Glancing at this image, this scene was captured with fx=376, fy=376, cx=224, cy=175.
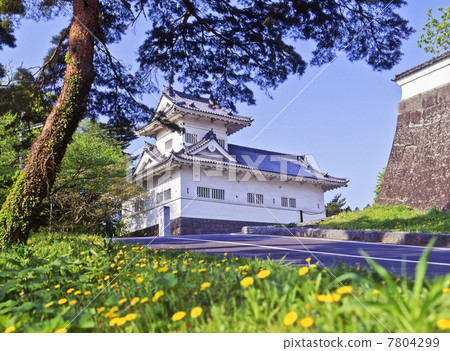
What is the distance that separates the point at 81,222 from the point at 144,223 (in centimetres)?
837

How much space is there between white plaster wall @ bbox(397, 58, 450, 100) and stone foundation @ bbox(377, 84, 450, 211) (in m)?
0.28

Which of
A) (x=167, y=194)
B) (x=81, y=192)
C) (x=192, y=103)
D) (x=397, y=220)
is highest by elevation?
(x=192, y=103)

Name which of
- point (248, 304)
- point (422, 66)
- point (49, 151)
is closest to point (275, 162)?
point (422, 66)

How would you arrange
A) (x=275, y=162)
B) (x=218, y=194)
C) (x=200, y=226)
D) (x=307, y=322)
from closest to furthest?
(x=307, y=322)
(x=200, y=226)
(x=218, y=194)
(x=275, y=162)

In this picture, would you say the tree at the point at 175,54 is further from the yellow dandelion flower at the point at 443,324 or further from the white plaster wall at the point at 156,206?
the white plaster wall at the point at 156,206

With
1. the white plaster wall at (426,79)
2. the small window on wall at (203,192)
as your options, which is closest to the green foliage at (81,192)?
the small window on wall at (203,192)

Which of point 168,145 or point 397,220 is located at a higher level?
point 168,145

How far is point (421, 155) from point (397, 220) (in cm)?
427

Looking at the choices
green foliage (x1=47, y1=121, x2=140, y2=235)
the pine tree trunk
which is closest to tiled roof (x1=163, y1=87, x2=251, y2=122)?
green foliage (x1=47, y1=121, x2=140, y2=235)

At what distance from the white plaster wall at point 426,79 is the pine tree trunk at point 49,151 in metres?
14.9

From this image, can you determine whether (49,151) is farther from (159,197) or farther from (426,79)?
(159,197)

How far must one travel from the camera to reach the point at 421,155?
640 inches

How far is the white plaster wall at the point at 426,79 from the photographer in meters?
16.2

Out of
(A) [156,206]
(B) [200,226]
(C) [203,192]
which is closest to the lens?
(B) [200,226]
